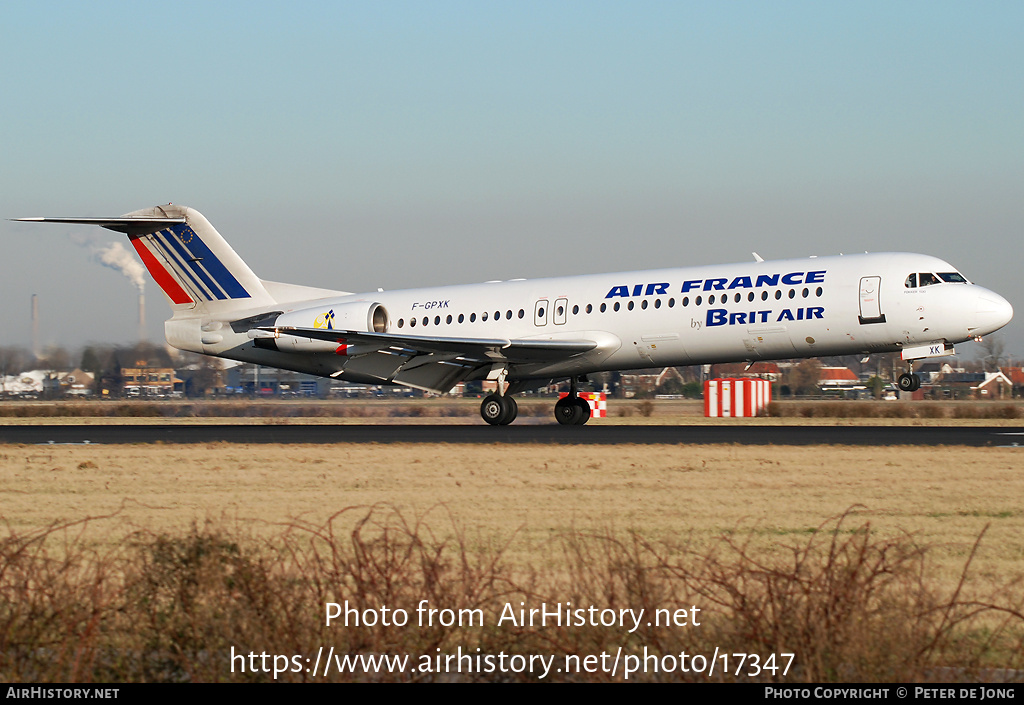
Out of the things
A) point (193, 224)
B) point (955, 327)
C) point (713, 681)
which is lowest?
point (713, 681)

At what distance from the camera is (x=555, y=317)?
97.7 ft

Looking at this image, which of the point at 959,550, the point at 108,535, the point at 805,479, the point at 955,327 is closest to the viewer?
the point at 959,550

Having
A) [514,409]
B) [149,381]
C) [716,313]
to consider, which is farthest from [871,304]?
[149,381]

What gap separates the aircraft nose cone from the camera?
25.2 metres

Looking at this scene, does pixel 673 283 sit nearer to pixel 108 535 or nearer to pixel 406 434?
pixel 406 434

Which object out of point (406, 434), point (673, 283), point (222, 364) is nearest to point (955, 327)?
point (673, 283)

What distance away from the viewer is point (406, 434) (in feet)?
89.1

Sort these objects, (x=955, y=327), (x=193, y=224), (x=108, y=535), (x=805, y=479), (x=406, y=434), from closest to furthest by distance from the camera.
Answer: (x=108, y=535) → (x=805, y=479) → (x=955, y=327) → (x=406, y=434) → (x=193, y=224)

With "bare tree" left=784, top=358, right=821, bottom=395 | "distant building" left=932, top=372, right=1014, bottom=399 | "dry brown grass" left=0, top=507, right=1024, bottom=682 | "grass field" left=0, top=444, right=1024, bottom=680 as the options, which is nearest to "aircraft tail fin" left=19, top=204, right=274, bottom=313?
"grass field" left=0, top=444, right=1024, bottom=680

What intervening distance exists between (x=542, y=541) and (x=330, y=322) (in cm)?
2228

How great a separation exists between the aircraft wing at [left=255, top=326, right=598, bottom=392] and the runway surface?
1519 millimetres

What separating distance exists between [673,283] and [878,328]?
518cm

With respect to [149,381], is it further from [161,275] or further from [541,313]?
[541,313]

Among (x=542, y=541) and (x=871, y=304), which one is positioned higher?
(x=871, y=304)
